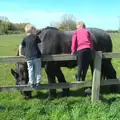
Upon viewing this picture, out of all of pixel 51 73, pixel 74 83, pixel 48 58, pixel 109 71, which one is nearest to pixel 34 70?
pixel 48 58

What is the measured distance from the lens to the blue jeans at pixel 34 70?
653cm

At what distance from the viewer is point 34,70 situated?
264 inches

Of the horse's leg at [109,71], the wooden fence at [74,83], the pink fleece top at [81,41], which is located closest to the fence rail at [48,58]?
the wooden fence at [74,83]

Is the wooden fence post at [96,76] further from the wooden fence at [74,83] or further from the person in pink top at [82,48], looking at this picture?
the person in pink top at [82,48]

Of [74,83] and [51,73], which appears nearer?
[74,83]

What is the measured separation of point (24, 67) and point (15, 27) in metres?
96.4

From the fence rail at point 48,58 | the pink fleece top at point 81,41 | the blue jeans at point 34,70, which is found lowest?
the blue jeans at point 34,70

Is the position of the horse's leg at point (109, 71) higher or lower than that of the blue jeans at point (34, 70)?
lower

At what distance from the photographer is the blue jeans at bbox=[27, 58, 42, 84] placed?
21.4 ft

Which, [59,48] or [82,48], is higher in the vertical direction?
[82,48]

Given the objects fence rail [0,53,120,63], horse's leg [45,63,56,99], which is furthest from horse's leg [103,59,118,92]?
fence rail [0,53,120,63]

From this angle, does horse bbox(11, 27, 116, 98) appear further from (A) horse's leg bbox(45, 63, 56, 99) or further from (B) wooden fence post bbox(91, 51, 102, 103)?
(B) wooden fence post bbox(91, 51, 102, 103)

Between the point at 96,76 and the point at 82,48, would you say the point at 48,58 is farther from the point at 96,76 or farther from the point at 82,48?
the point at 96,76

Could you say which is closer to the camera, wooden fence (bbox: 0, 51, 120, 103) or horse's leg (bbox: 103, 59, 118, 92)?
wooden fence (bbox: 0, 51, 120, 103)
